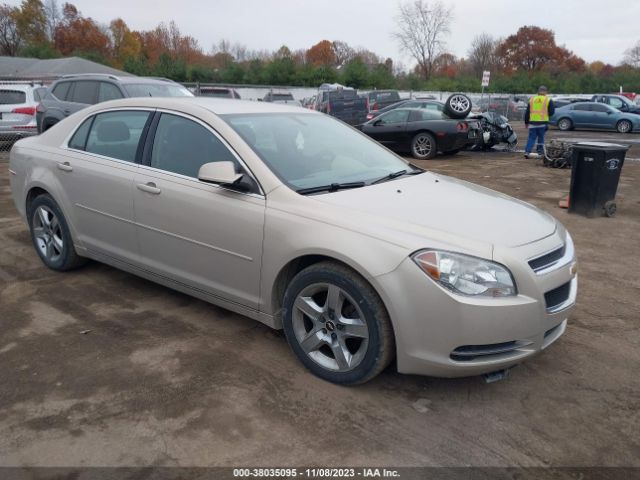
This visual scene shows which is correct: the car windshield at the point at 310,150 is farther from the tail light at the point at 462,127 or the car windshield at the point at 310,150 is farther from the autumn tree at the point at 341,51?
the autumn tree at the point at 341,51

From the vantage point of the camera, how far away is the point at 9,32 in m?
61.5

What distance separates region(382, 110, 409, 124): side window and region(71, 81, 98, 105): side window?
24.0ft

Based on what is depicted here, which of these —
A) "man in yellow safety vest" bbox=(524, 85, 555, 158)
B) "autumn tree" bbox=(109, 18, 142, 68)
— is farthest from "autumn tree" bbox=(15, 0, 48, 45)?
"man in yellow safety vest" bbox=(524, 85, 555, 158)

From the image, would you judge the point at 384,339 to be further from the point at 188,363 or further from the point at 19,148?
the point at 19,148

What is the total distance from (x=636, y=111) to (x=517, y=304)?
28514 mm

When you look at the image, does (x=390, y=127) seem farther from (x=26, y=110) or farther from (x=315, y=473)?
(x=315, y=473)

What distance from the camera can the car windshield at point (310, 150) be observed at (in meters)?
3.57

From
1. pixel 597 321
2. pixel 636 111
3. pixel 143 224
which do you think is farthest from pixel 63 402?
pixel 636 111

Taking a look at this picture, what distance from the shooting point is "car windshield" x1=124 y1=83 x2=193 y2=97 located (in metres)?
9.78

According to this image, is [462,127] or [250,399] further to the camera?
[462,127]

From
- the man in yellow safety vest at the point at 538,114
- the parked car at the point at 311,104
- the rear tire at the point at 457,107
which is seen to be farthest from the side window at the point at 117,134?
the parked car at the point at 311,104

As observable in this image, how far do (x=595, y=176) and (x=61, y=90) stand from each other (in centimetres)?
1000

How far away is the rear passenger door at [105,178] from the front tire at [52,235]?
0.24 metres

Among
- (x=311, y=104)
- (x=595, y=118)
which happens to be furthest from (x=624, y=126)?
(x=311, y=104)
